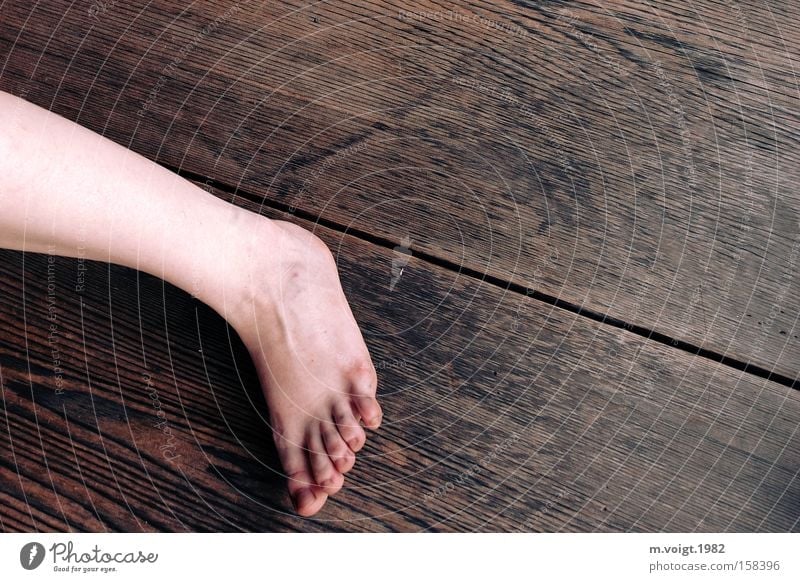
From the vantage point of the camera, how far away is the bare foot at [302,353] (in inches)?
21.0

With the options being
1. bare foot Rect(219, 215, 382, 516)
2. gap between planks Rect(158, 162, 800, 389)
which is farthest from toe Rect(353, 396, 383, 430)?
gap between planks Rect(158, 162, 800, 389)

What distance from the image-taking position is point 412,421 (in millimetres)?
546

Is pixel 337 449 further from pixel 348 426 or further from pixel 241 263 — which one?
pixel 241 263

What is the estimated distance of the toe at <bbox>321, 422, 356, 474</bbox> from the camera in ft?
1.75

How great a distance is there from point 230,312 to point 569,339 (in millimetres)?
270

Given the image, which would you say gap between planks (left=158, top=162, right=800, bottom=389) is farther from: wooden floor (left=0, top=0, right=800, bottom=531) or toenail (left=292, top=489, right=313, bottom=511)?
toenail (left=292, top=489, right=313, bottom=511)

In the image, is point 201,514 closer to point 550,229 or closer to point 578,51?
point 550,229

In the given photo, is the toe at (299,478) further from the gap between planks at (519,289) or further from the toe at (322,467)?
the gap between planks at (519,289)

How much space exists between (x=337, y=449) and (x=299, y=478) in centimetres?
4

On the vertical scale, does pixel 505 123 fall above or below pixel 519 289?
above

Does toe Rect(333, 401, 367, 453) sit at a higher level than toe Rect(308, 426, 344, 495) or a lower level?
higher

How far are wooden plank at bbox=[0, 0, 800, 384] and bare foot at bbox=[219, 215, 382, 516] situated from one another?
0.05 m
